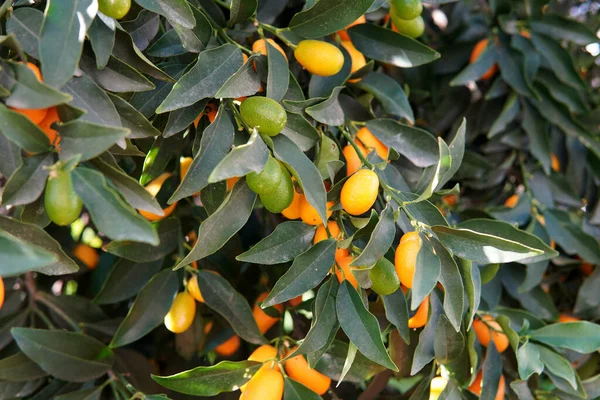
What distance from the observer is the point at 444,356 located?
2.71ft

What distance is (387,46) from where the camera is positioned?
902 millimetres

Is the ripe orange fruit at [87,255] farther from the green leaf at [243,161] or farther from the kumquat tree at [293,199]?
the green leaf at [243,161]

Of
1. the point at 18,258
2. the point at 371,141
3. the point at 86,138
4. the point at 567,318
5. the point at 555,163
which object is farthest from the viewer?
the point at 555,163

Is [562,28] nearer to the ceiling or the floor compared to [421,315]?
nearer to the ceiling

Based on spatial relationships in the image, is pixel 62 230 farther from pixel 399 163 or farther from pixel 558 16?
pixel 558 16

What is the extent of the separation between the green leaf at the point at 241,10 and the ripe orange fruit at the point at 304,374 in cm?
44

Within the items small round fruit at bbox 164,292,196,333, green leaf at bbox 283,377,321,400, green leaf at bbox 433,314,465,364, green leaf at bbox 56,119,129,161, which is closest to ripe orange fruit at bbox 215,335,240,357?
small round fruit at bbox 164,292,196,333

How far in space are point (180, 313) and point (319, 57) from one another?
0.41 meters

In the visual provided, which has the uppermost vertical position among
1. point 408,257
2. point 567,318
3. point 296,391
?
point 408,257

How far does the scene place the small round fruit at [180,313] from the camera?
88 cm

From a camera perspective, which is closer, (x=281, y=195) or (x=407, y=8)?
(x=281, y=195)

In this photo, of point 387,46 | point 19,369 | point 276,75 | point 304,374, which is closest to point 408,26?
point 387,46

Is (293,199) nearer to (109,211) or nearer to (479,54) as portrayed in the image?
(109,211)

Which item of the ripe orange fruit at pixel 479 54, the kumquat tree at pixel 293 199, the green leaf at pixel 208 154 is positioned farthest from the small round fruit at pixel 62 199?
the ripe orange fruit at pixel 479 54
